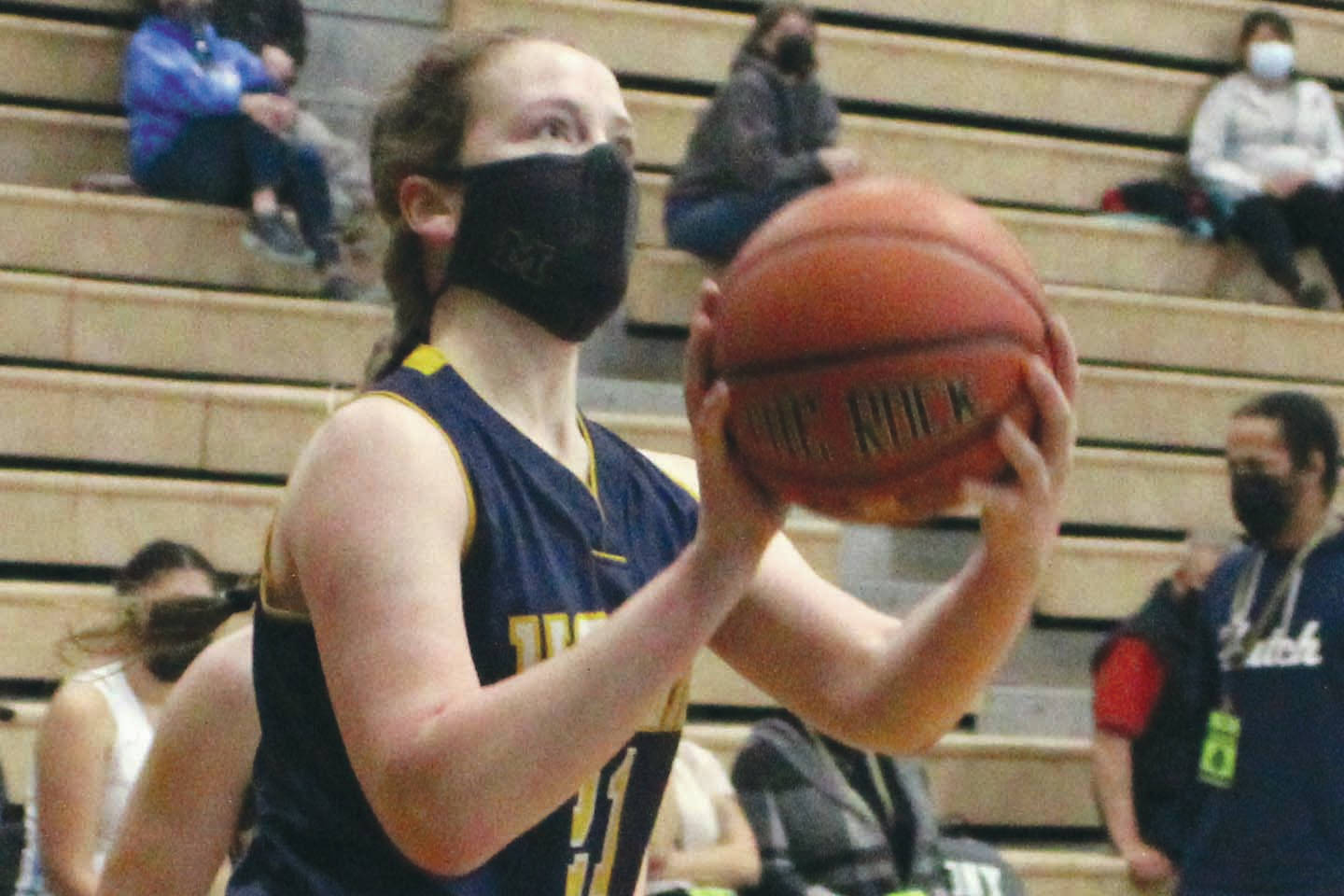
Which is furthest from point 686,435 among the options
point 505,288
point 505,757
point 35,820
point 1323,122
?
point 505,757

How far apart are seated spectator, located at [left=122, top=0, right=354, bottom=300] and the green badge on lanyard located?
3.04 meters

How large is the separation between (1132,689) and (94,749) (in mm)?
2653

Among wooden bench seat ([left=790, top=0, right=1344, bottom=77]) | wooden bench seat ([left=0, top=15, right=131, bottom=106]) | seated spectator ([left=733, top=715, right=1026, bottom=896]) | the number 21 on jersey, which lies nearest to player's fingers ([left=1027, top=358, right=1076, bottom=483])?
the number 21 on jersey

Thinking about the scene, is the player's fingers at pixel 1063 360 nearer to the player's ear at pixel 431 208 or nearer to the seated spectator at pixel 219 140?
the player's ear at pixel 431 208

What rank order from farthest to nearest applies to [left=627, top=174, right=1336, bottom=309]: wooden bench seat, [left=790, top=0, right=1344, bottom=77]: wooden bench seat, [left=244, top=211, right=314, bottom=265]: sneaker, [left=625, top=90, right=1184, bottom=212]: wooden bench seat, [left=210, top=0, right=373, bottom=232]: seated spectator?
1. [left=790, top=0, right=1344, bottom=77]: wooden bench seat
2. [left=627, top=174, right=1336, bottom=309]: wooden bench seat
3. [left=625, top=90, right=1184, bottom=212]: wooden bench seat
4. [left=210, top=0, right=373, bottom=232]: seated spectator
5. [left=244, top=211, right=314, bottom=265]: sneaker

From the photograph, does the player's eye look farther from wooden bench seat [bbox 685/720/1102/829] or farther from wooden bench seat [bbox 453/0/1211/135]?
wooden bench seat [bbox 453/0/1211/135]

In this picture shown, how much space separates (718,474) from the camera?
1.45m

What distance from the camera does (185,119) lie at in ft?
20.1

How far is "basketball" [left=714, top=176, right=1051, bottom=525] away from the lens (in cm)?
143

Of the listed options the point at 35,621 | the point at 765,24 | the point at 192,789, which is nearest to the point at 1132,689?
the point at 765,24

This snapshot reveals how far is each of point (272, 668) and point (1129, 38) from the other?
6876 millimetres

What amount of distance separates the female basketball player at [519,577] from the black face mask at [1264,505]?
9.34 feet

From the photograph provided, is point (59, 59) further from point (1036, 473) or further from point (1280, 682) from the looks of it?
point (1036, 473)

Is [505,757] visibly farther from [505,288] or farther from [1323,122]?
[1323,122]
